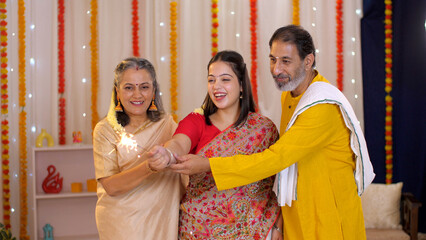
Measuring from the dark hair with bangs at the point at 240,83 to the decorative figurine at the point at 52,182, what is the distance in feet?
8.50

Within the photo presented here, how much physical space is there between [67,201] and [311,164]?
9.88 ft

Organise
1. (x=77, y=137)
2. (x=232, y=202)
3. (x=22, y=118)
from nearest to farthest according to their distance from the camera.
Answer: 1. (x=232, y=202)
2. (x=77, y=137)
3. (x=22, y=118)

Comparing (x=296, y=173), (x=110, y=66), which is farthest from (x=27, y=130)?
(x=296, y=173)

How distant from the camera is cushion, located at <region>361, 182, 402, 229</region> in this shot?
450 centimetres

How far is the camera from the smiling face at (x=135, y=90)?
250 cm

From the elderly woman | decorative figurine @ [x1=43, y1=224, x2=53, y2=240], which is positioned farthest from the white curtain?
the elderly woman

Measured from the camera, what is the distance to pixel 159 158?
223cm

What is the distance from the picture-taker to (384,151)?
5062mm

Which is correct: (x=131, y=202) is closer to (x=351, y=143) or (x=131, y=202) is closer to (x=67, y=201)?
(x=351, y=143)

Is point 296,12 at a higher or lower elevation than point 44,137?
higher

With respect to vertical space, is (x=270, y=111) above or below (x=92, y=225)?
above

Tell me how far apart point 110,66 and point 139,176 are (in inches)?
115

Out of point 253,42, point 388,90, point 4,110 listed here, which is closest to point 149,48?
point 253,42

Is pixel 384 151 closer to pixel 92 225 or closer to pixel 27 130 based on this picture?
pixel 92 225
